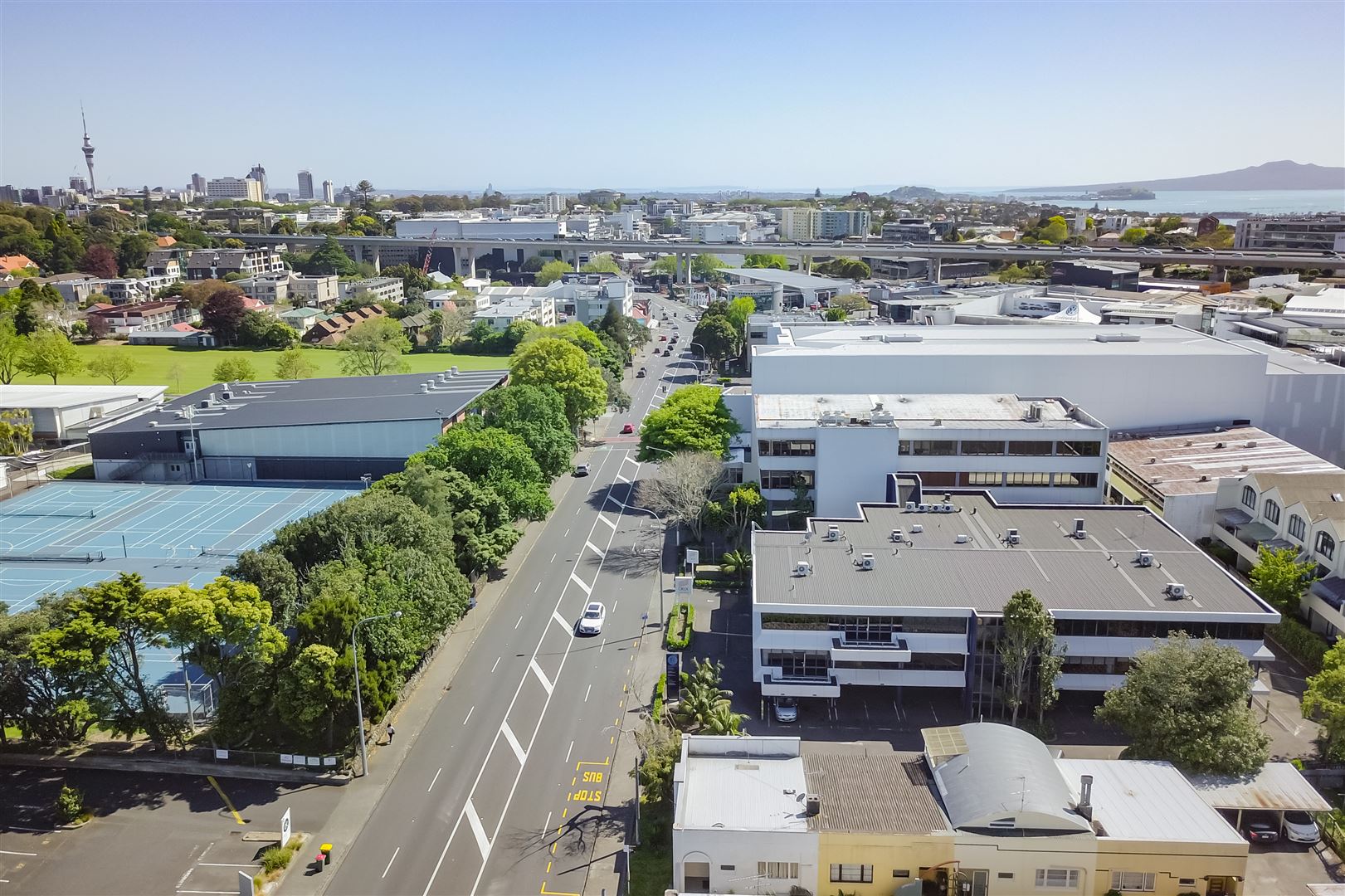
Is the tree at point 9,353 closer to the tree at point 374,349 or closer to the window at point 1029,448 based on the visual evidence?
the tree at point 374,349

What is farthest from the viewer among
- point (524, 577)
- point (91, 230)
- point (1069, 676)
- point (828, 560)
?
point (91, 230)

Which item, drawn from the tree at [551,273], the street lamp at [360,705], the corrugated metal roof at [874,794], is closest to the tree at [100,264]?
the tree at [551,273]

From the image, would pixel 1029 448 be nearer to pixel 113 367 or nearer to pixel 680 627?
pixel 680 627

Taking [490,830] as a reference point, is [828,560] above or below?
above

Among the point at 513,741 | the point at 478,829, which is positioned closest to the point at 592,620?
the point at 513,741

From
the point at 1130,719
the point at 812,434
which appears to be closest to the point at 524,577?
the point at 812,434

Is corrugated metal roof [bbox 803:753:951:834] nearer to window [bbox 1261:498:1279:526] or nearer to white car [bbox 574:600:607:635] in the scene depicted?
white car [bbox 574:600:607:635]

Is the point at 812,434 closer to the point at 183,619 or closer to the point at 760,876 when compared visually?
the point at 760,876
